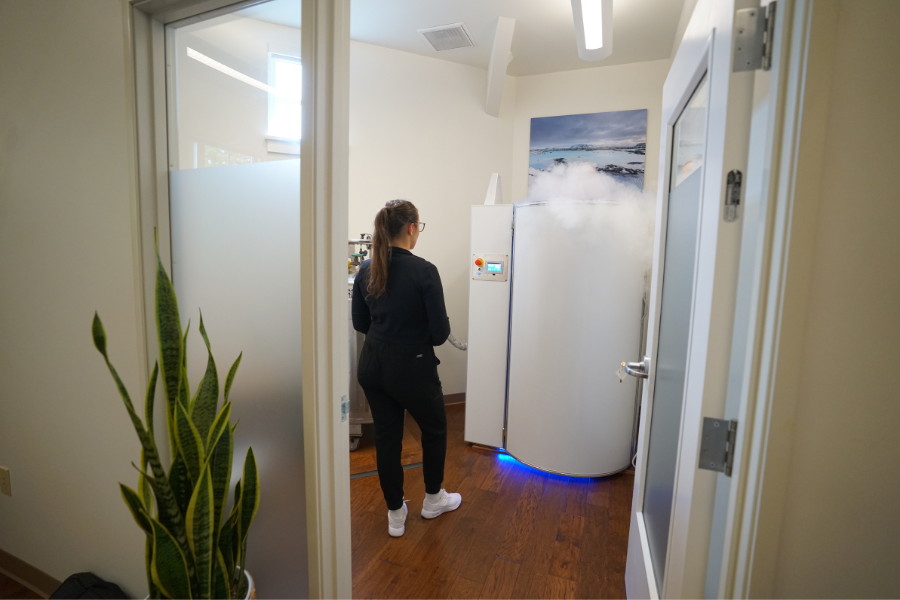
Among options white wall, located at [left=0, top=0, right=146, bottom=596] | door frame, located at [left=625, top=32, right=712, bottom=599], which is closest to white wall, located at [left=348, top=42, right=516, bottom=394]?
white wall, located at [left=0, top=0, right=146, bottom=596]

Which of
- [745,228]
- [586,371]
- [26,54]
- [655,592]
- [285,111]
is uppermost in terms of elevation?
[26,54]

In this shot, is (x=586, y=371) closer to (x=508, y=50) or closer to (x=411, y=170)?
(x=411, y=170)

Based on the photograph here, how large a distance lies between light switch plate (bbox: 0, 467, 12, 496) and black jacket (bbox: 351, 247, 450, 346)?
4.98ft

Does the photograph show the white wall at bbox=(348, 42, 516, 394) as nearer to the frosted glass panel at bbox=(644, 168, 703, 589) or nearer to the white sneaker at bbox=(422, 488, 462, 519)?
the white sneaker at bbox=(422, 488, 462, 519)

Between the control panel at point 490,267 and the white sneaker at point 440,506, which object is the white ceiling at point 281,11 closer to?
the control panel at point 490,267

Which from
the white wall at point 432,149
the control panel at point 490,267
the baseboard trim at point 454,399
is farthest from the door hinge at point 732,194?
the baseboard trim at point 454,399

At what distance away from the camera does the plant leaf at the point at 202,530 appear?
0.87 metres

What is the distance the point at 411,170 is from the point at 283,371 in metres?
2.64

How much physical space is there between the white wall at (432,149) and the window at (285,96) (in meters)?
2.14

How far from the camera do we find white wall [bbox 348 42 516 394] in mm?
3262

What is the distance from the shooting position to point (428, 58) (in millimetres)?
3398

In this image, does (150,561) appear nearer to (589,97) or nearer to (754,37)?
(754,37)

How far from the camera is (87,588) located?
1362 millimetres

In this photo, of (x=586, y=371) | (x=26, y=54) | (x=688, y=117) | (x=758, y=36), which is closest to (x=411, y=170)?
(x=586, y=371)
